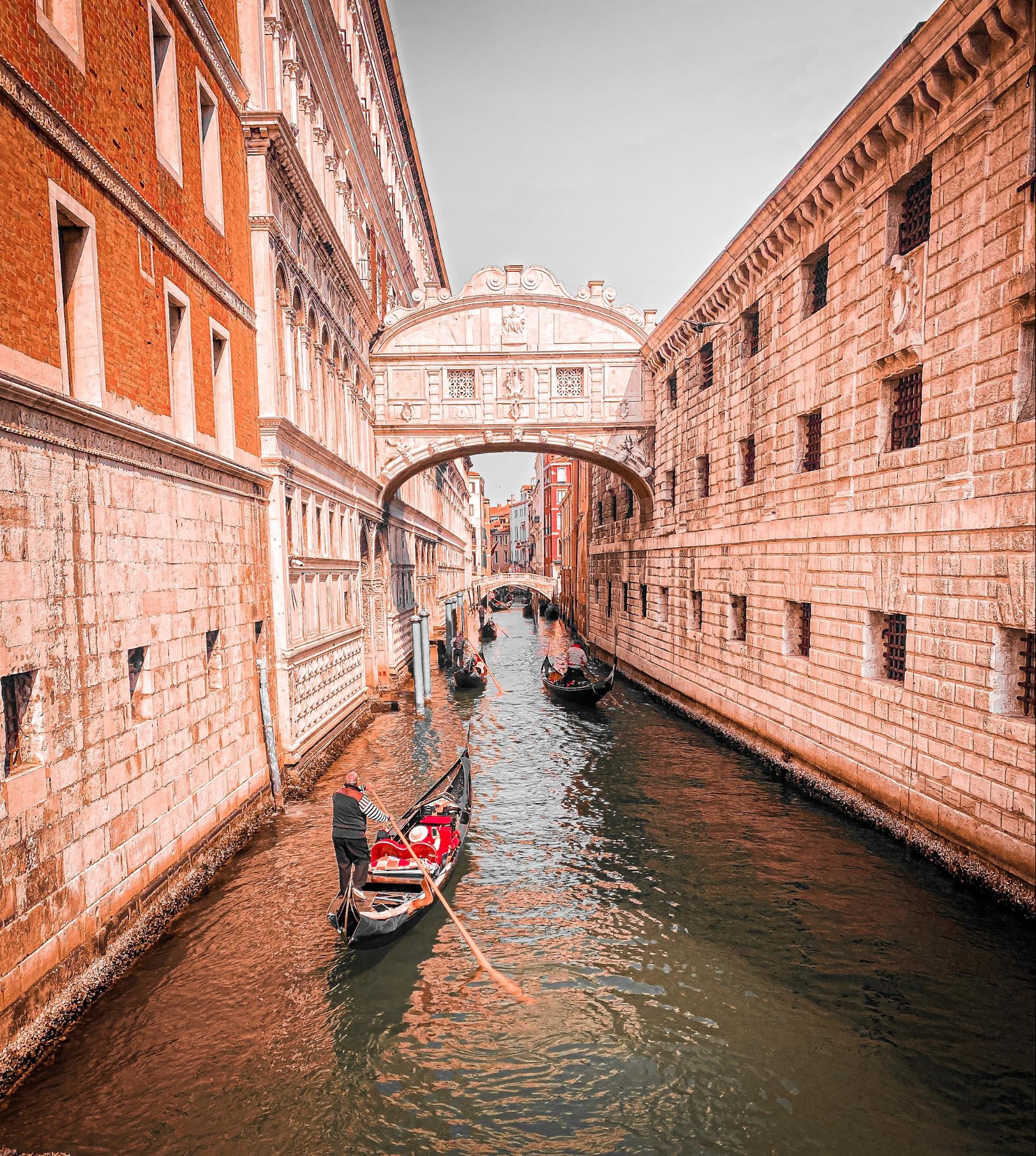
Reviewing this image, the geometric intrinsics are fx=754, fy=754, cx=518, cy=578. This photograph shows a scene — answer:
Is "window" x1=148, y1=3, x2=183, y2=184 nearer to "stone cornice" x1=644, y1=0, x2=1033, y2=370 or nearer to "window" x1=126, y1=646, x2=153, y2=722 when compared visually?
"window" x1=126, y1=646, x2=153, y2=722

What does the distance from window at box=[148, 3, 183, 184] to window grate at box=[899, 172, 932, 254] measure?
818 centimetres

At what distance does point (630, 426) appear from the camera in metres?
19.3

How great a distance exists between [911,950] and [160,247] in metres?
9.70

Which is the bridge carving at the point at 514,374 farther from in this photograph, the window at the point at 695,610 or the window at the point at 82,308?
the window at the point at 82,308

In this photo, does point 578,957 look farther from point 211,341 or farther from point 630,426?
point 630,426

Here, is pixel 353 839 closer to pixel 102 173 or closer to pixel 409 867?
pixel 409 867

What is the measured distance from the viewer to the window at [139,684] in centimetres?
672

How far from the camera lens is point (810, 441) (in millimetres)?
11312

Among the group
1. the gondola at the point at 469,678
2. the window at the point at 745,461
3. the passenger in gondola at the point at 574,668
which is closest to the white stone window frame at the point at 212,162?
the window at the point at 745,461

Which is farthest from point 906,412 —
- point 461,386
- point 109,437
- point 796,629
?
point 461,386

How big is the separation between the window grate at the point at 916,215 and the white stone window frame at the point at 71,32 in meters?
8.30

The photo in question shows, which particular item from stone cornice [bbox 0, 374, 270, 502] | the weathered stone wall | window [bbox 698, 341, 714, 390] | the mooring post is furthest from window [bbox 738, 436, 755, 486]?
stone cornice [bbox 0, 374, 270, 502]

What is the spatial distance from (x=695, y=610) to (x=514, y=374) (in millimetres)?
7493

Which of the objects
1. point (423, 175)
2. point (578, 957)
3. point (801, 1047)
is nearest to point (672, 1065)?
point (801, 1047)
